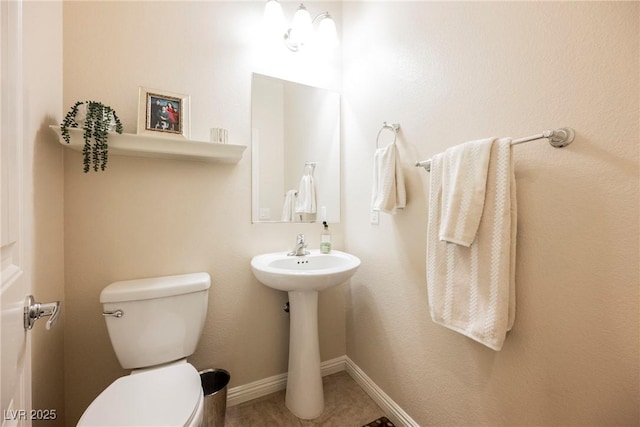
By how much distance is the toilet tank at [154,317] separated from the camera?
105cm

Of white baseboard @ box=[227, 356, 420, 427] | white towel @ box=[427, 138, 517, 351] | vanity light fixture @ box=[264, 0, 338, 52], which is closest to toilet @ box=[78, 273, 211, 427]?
white baseboard @ box=[227, 356, 420, 427]

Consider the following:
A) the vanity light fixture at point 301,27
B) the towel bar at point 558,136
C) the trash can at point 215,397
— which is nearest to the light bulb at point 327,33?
the vanity light fixture at point 301,27

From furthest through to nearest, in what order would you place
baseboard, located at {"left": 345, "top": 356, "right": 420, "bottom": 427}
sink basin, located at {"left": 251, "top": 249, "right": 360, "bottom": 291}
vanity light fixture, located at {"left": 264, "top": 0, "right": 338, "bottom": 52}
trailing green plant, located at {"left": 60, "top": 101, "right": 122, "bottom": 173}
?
vanity light fixture, located at {"left": 264, "top": 0, "right": 338, "bottom": 52} < baseboard, located at {"left": 345, "top": 356, "right": 420, "bottom": 427} < sink basin, located at {"left": 251, "top": 249, "right": 360, "bottom": 291} < trailing green plant, located at {"left": 60, "top": 101, "right": 122, "bottom": 173}

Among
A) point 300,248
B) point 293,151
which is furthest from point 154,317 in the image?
point 293,151

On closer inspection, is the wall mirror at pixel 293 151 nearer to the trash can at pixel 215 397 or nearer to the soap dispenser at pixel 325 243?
the soap dispenser at pixel 325 243

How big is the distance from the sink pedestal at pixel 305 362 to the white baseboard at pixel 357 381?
0.68 ft

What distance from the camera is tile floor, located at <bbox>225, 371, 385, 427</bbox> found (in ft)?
4.29

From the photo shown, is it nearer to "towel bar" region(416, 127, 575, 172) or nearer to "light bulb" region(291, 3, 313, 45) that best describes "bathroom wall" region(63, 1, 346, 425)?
"light bulb" region(291, 3, 313, 45)

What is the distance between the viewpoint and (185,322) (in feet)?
3.78

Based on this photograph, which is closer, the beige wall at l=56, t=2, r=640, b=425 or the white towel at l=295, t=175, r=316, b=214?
the beige wall at l=56, t=2, r=640, b=425

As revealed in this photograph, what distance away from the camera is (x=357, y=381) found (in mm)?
1615

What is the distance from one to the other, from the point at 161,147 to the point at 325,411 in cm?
160

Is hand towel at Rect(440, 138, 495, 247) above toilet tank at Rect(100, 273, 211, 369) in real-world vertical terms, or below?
above

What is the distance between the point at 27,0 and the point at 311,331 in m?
1.71
